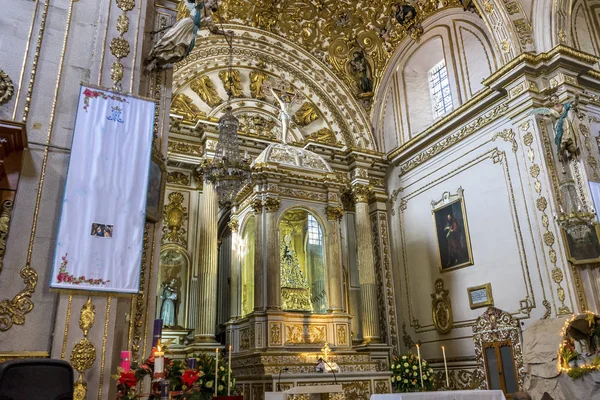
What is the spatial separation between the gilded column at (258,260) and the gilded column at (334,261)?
5.28 ft

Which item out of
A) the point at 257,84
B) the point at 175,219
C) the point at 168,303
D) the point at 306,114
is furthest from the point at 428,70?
the point at 168,303

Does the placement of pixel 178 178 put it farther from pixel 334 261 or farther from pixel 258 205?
pixel 334 261

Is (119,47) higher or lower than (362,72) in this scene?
lower

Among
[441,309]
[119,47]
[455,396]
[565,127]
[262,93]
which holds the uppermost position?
[262,93]

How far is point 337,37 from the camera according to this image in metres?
14.5

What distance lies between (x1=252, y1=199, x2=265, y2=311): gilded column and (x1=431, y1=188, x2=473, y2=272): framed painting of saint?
4808 millimetres

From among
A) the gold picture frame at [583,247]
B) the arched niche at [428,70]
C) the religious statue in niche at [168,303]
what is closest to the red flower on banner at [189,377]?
the religious statue in niche at [168,303]

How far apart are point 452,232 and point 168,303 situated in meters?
7.04

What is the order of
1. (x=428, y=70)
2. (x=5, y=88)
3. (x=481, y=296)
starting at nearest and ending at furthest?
(x=5, y=88) → (x=481, y=296) → (x=428, y=70)

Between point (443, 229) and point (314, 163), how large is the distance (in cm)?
374

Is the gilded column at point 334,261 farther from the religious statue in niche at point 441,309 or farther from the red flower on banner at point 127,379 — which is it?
the red flower on banner at point 127,379

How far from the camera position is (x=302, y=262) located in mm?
11078

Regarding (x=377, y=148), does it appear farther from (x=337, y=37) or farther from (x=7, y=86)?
(x=7, y=86)

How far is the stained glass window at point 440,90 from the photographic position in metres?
13.1
